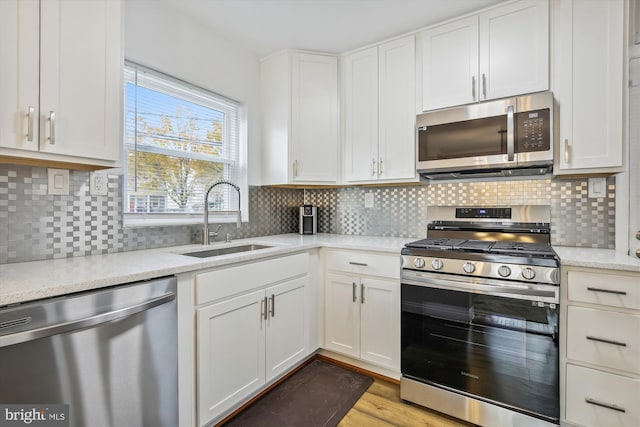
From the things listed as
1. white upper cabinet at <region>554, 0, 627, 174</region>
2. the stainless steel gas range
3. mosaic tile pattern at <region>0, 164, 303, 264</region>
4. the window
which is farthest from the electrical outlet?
white upper cabinet at <region>554, 0, 627, 174</region>

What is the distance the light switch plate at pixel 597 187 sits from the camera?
194 centimetres

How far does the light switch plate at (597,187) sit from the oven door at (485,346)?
2.92 ft

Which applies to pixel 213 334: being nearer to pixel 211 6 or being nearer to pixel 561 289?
pixel 561 289

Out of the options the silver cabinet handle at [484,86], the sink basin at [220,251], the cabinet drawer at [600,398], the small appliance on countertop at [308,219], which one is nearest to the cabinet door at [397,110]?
the silver cabinet handle at [484,86]

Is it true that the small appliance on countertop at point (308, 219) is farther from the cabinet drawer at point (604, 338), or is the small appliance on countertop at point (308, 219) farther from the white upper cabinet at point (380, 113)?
the cabinet drawer at point (604, 338)

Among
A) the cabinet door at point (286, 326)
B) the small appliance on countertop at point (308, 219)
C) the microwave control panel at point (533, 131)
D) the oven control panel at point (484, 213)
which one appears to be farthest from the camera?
the small appliance on countertop at point (308, 219)

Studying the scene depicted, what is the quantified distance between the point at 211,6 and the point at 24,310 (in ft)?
6.32

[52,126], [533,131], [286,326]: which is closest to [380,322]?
[286,326]

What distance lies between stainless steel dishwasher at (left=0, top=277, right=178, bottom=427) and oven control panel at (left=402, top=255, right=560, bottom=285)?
1342 mm

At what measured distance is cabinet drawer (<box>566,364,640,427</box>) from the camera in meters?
1.44

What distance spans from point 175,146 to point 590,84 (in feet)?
8.39

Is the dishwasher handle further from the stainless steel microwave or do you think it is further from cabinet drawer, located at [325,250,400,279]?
the stainless steel microwave

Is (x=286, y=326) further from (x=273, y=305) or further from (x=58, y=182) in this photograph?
(x=58, y=182)

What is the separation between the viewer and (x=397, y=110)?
93.1 inches
